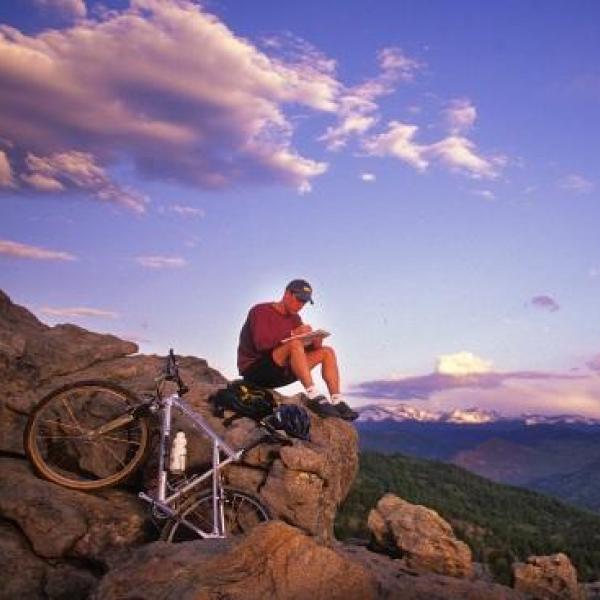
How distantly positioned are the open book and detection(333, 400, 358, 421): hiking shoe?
1.40 m

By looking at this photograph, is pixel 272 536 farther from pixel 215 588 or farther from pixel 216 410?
pixel 216 410

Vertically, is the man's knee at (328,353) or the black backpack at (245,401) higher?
the man's knee at (328,353)

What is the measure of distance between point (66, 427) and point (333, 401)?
17.0 feet

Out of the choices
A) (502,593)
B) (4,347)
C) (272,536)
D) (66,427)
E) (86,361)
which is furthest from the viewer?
(86,361)

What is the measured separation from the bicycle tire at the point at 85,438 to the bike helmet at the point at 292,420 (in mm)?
2277

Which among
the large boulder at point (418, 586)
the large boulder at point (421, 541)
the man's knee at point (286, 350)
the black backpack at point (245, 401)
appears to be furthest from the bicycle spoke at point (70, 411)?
the large boulder at point (421, 541)

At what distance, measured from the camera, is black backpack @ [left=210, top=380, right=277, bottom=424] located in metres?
12.7

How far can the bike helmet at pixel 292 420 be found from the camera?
1197cm

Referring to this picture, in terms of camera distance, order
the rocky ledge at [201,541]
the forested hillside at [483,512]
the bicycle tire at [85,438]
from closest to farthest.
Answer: the rocky ledge at [201,541] < the bicycle tire at [85,438] < the forested hillside at [483,512]

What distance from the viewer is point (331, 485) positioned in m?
13.1

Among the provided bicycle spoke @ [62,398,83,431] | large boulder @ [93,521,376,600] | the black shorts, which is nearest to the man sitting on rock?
the black shorts

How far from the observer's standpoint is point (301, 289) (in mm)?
13695

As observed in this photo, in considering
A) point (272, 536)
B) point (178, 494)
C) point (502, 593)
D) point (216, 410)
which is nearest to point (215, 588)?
point (272, 536)

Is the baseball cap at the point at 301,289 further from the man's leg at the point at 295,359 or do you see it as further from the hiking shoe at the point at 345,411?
the hiking shoe at the point at 345,411
